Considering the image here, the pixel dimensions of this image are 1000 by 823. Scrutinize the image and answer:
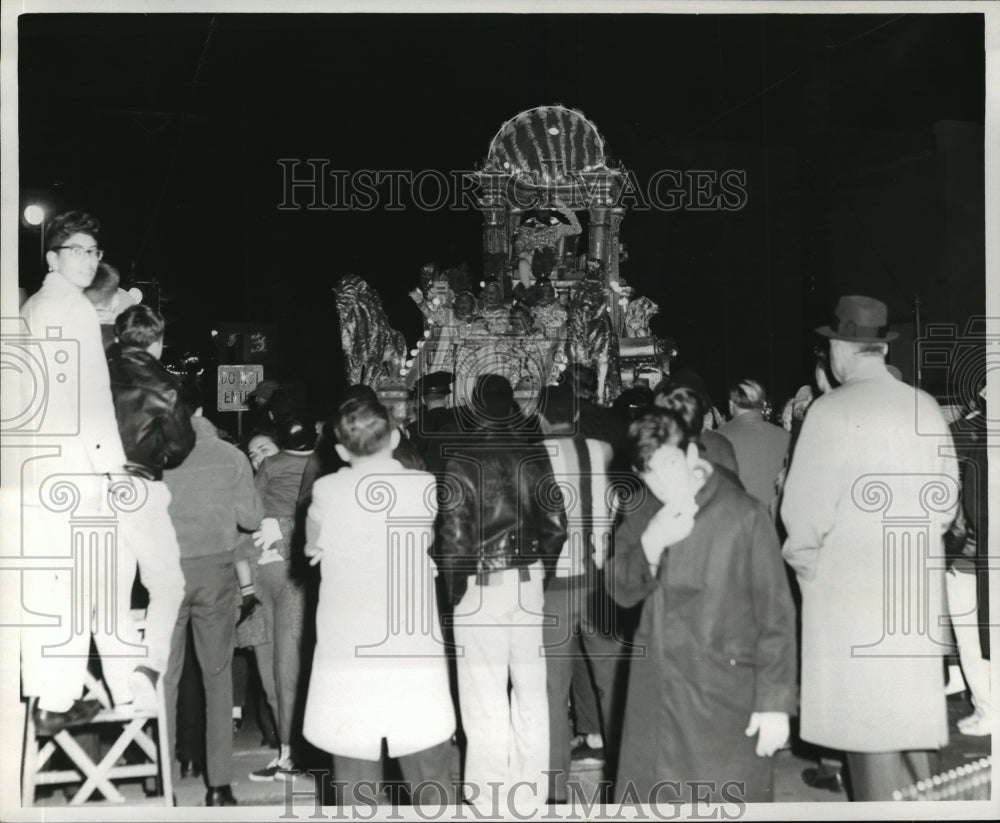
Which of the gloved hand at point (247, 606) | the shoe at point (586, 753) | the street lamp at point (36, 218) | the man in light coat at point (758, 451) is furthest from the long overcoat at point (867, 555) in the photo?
the street lamp at point (36, 218)

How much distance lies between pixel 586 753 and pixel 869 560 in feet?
4.79

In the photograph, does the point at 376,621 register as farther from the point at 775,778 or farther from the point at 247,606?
the point at 775,778

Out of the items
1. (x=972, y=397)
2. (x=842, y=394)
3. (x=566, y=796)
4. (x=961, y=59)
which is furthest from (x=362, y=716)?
(x=961, y=59)

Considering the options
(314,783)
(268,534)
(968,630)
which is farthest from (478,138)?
(968,630)

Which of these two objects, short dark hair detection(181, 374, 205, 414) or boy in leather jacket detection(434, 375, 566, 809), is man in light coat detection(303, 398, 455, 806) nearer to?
boy in leather jacket detection(434, 375, 566, 809)

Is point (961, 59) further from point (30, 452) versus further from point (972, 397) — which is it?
point (30, 452)

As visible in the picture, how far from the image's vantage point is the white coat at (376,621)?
13.8ft

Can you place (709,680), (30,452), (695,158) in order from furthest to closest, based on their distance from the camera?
(695,158) → (30,452) → (709,680)

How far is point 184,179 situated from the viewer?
5.03m

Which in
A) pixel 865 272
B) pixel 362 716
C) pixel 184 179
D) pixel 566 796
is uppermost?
pixel 184 179

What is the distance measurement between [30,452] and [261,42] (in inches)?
79.3

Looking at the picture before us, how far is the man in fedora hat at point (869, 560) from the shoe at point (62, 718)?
2841mm

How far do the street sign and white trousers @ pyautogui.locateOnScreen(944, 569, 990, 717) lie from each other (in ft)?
10.2

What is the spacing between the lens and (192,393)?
15.4 feet
